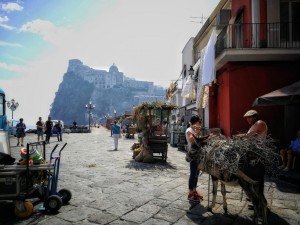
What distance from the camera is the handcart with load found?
442 centimetres

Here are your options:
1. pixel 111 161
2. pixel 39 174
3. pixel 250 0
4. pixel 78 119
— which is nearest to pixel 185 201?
pixel 39 174

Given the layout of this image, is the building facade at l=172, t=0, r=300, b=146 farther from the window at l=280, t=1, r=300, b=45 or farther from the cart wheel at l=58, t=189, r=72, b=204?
the cart wheel at l=58, t=189, r=72, b=204

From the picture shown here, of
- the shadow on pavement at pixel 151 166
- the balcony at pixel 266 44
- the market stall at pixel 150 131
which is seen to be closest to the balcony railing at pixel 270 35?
the balcony at pixel 266 44

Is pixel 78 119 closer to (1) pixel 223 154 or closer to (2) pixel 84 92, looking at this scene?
(2) pixel 84 92

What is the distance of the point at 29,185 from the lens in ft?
15.7

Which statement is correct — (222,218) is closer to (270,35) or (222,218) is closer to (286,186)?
(286,186)

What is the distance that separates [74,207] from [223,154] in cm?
289

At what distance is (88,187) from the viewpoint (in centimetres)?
650

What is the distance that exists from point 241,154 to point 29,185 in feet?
12.0

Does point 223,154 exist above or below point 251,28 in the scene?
below

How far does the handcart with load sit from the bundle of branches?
2829mm

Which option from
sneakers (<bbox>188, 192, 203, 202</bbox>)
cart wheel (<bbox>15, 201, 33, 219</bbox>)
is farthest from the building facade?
cart wheel (<bbox>15, 201, 33, 219</bbox>)

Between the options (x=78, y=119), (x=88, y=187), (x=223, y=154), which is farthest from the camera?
(x=78, y=119)

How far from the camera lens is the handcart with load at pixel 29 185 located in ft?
14.5
